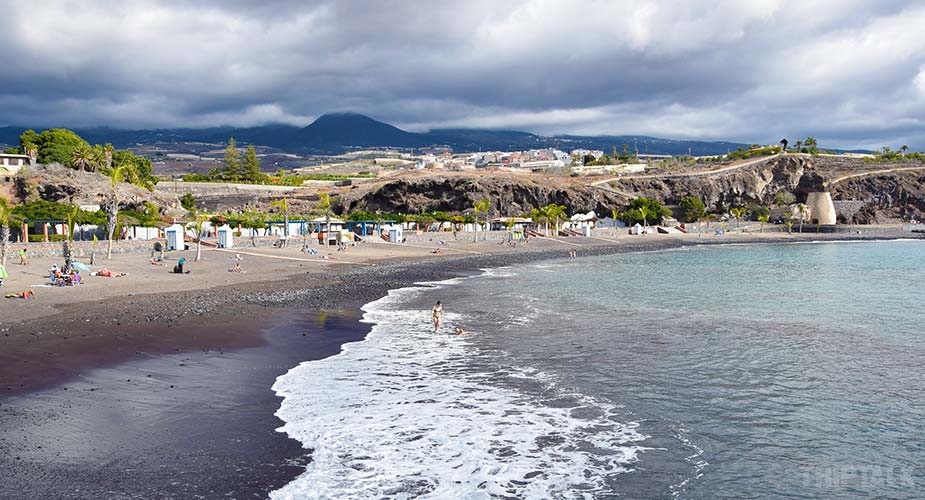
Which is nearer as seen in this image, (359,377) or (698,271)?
(359,377)

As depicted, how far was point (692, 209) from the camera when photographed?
11956 cm

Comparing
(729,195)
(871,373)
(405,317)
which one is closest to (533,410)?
(871,373)

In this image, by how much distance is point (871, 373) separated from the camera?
17.3 meters

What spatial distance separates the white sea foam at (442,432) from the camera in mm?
9609

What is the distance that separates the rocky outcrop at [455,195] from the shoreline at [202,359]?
236ft

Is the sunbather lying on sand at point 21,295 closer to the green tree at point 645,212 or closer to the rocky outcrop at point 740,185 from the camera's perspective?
the green tree at point 645,212

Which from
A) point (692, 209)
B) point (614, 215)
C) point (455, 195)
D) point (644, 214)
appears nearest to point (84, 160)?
point (455, 195)

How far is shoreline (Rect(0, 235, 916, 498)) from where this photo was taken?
1010 cm

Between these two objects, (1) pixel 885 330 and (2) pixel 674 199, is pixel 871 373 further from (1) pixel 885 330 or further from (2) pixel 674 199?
(2) pixel 674 199

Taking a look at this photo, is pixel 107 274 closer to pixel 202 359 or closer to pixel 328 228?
pixel 202 359

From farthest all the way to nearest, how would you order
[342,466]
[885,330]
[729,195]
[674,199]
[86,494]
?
[729,195], [674,199], [885,330], [342,466], [86,494]

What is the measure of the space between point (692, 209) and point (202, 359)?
114340 mm

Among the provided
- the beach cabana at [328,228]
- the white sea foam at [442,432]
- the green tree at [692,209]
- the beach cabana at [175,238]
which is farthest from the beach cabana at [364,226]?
the green tree at [692,209]

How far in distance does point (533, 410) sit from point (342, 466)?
14.9 ft
